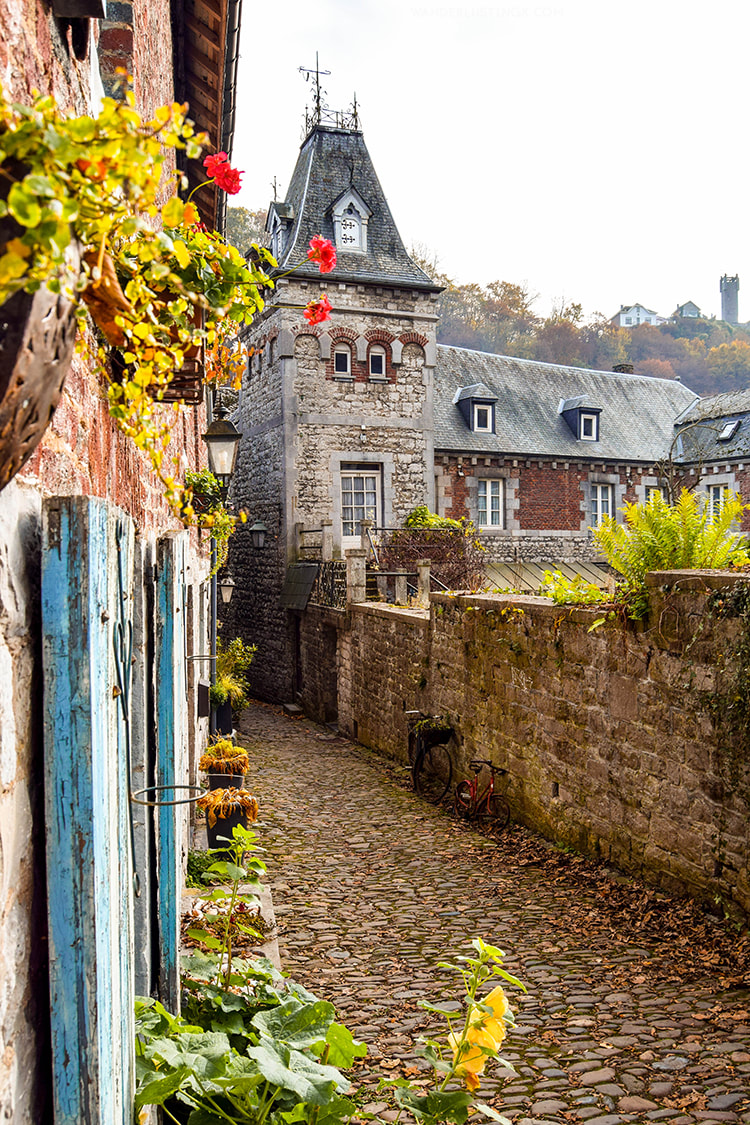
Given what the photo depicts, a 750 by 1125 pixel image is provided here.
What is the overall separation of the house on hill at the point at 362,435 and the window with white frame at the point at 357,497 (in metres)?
0.03

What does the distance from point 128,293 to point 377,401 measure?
17283mm

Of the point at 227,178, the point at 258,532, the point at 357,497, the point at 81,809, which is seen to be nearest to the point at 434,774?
the point at 227,178

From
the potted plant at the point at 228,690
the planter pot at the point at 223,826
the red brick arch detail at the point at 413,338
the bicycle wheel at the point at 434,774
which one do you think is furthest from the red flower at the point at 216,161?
the red brick arch detail at the point at 413,338

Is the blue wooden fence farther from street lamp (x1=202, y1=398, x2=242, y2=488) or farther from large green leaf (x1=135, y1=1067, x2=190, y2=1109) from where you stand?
street lamp (x1=202, y1=398, x2=242, y2=488)

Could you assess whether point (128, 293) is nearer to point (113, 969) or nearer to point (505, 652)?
point (113, 969)

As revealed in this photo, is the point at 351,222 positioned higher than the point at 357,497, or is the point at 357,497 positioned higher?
the point at 351,222

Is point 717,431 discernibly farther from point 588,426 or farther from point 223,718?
point 223,718

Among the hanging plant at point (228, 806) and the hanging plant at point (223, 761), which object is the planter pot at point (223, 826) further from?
the hanging plant at point (223, 761)

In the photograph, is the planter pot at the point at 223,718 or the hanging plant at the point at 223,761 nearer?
the hanging plant at the point at 223,761

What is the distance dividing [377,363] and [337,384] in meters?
1.08

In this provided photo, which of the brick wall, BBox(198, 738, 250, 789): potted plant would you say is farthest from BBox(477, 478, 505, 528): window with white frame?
the brick wall

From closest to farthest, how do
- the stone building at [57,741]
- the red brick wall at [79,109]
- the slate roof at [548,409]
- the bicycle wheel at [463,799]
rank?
the stone building at [57,741]
the red brick wall at [79,109]
the bicycle wheel at [463,799]
the slate roof at [548,409]

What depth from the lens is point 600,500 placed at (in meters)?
21.7

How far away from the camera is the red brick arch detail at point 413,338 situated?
18.8 metres
